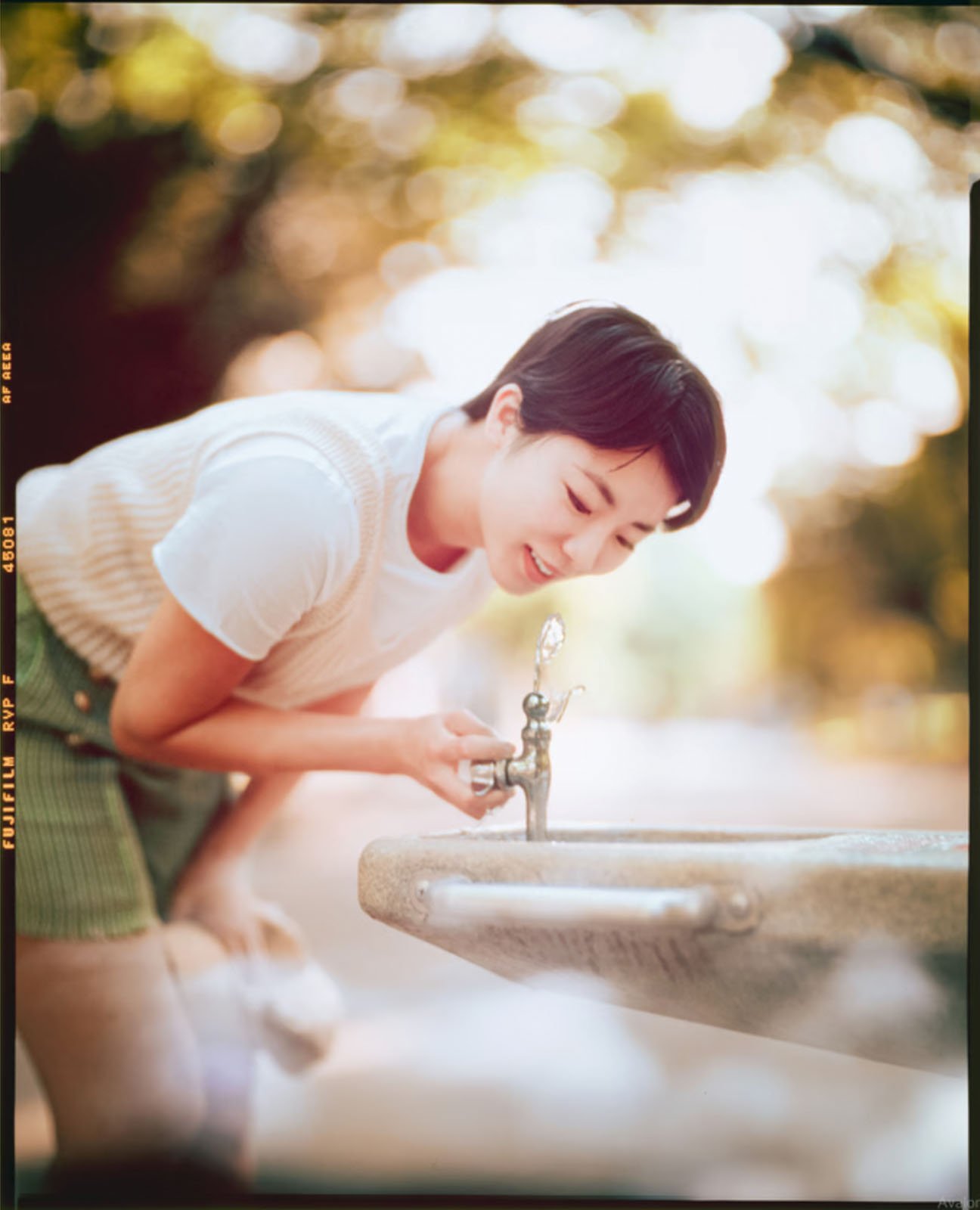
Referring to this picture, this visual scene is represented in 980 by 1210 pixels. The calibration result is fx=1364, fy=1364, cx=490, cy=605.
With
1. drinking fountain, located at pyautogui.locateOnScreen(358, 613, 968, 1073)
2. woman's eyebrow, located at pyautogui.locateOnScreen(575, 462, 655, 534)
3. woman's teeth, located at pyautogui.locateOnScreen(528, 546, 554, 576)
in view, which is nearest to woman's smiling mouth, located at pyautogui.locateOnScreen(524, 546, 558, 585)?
woman's teeth, located at pyautogui.locateOnScreen(528, 546, 554, 576)

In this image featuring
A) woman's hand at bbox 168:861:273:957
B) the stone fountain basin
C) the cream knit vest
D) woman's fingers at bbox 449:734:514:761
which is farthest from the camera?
woman's hand at bbox 168:861:273:957

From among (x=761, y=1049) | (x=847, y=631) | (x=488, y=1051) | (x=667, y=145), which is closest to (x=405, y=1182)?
(x=488, y=1051)

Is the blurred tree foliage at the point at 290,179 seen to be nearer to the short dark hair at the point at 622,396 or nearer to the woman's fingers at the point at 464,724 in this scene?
the short dark hair at the point at 622,396

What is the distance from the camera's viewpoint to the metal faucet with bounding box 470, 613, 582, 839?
4.42 feet

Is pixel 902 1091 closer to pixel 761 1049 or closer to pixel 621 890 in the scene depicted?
pixel 761 1049

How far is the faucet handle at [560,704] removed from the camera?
1.41 meters

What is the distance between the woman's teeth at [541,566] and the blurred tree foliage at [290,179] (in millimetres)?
289

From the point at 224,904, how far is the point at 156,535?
17.0 inches

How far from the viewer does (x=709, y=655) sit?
1.57 metres

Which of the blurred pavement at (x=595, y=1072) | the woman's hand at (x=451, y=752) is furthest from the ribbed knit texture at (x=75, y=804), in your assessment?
the woman's hand at (x=451, y=752)

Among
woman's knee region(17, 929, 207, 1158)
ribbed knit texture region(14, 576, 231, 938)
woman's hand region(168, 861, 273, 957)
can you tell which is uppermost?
Result: ribbed knit texture region(14, 576, 231, 938)

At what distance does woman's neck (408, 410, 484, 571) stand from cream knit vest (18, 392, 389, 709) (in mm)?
50

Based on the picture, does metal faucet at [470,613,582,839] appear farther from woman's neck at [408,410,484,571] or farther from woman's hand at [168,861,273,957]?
woman's hand at [168,861,273,957]

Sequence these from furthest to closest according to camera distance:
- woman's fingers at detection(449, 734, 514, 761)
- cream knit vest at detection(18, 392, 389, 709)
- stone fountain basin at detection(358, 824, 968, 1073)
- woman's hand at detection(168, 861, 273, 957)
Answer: woman's hand at detection(168, 861, 273, 957) → cream knit vest at detection(18, 392, 389, 709) → woman's fingers at detection(449, 734, 514, 761) → stone fountain basin at detection(358, 824, 968, 1073)
